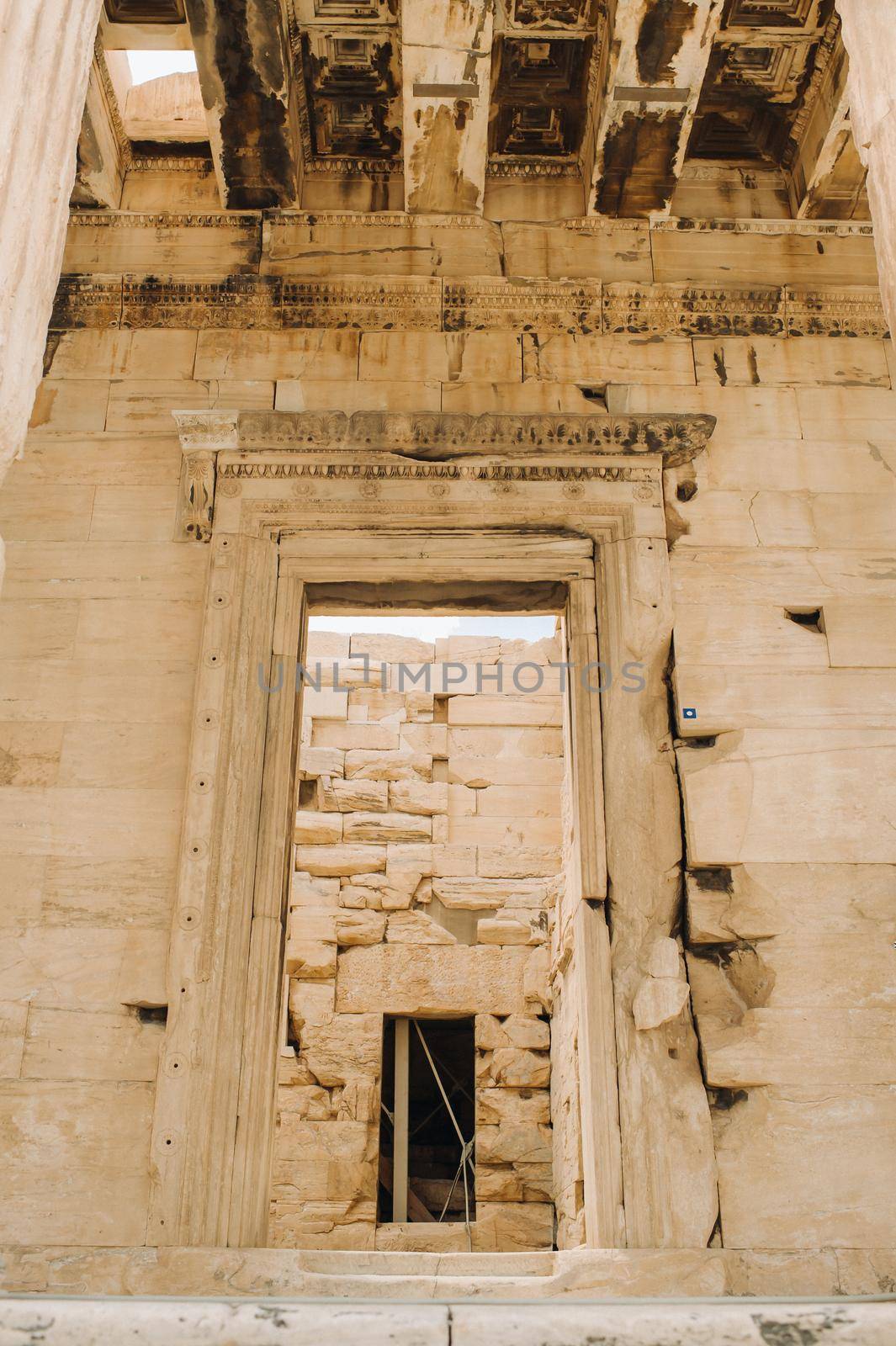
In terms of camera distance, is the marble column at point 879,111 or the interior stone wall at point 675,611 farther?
the interior stone wall at point 675,611

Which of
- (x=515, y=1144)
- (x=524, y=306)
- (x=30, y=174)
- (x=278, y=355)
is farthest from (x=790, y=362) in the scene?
(x=515, y=1144)

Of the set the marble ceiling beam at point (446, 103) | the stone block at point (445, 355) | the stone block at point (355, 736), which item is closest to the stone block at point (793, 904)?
the stone block at point (445, 355)

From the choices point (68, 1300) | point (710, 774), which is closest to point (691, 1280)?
point (710, 774)

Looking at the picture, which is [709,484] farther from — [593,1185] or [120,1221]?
[120,1221]

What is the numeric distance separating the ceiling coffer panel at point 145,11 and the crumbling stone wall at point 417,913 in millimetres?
3859

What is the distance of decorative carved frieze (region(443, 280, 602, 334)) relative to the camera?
6.48m

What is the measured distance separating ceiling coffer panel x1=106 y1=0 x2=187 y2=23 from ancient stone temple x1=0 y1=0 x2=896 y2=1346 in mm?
23

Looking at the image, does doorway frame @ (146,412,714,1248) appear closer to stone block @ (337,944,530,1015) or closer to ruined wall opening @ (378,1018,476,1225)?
stone block @ (337,944,530,1015)

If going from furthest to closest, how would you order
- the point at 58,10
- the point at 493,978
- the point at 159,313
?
the point at 493,978
the point at 159,313
the point at 58,10

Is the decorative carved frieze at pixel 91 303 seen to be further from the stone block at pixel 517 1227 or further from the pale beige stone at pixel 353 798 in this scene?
the stone block at pixel 517 1227

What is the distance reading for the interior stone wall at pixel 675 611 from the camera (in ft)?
16.1

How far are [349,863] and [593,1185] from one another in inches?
200

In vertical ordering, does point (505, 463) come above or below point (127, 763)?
above

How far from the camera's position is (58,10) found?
359cm
